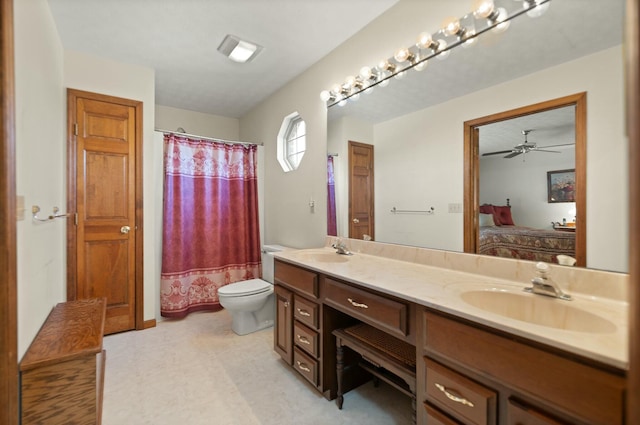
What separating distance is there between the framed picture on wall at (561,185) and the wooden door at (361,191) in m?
1.04

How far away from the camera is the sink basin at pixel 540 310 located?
0.94 metres

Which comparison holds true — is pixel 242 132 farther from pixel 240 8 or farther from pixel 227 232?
pixel 240 8

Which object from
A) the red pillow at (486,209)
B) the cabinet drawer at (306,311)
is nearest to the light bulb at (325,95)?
the red pillow at (486,209)

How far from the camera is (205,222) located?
3.14 metres

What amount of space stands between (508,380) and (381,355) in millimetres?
644

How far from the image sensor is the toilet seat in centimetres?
243

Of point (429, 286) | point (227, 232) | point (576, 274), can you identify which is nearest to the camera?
point (576, 274)

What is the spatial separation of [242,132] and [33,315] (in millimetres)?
3162

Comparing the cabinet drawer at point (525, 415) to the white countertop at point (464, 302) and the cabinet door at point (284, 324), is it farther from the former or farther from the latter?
the cabinet door at point (284, 324)

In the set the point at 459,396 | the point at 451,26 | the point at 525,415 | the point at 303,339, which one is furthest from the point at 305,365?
the point at 451,26

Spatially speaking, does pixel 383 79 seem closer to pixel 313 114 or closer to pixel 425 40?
pixel 425 40

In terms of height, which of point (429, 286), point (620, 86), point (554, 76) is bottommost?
point (429, 286)

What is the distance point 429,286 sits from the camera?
1.25 m

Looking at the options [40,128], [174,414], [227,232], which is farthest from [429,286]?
[227,232]
